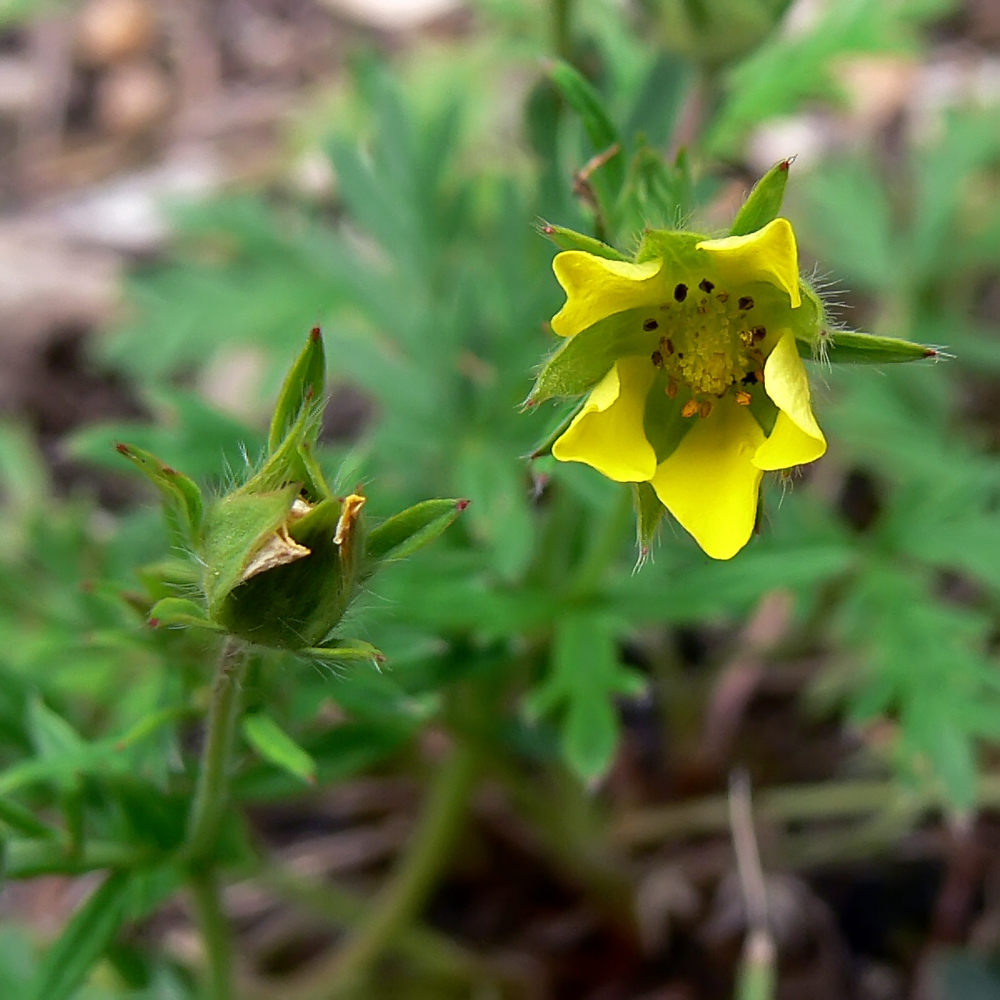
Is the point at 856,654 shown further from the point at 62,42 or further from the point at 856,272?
the point at 62,42

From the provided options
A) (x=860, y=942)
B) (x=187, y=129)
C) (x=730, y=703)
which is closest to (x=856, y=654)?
(x=730, y=703)

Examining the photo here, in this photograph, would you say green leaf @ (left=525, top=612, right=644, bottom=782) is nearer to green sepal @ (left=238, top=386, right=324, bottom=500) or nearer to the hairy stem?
the hairy stem

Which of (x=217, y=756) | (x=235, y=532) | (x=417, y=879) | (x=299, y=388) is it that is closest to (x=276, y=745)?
(x=217, y=756)

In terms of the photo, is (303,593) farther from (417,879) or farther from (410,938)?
(410,938)

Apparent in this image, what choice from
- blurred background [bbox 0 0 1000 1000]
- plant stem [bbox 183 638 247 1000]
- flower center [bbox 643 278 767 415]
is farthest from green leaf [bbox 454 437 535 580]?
plant stem [bbox 183 638 247 1000]

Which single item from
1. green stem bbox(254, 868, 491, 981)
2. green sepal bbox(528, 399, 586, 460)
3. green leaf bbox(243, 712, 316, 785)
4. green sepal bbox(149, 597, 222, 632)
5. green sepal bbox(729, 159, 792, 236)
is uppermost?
green sepal bbox(729, 159, 792, 236)

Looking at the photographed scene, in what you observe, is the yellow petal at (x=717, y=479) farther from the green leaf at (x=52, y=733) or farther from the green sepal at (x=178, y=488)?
the green leaf at (x=52, y=733)
